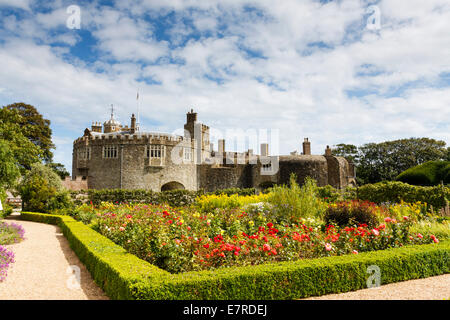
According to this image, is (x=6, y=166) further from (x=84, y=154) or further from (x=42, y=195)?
(x=84, y=154)

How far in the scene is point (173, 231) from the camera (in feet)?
21.0

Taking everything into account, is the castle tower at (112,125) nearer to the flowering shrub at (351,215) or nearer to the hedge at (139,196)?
the hedge at (139,196)

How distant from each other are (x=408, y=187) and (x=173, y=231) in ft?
42.3

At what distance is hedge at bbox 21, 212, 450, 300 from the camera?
13.2 feet

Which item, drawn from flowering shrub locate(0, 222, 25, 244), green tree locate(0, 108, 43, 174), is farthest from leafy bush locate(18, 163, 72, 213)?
flowering shrub locate(0, 222, 25, 244)

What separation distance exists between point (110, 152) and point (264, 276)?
26.1m

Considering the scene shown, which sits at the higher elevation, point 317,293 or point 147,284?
point 147,284

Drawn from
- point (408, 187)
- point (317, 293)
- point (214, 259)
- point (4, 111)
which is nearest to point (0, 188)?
point (4, 111)

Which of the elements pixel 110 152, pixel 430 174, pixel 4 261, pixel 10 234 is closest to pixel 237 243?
pixel 4 261

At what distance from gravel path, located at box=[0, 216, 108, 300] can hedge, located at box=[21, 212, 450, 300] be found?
29 centimetres

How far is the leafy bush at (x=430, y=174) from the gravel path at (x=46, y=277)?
24.0 meters

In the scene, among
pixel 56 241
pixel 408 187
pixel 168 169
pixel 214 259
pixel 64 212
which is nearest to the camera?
pixel 214 259

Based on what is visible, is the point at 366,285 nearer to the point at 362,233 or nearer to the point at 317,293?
the point at 317,293

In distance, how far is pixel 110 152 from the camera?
28062 mm
